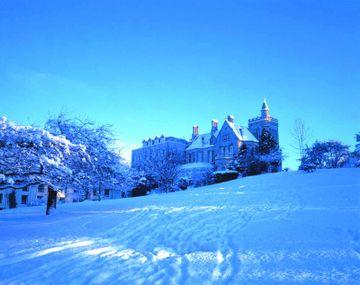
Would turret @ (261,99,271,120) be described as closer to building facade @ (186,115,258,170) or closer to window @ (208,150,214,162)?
building facade @ (186,115,258,170)

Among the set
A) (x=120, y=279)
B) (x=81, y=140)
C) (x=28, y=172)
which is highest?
(x=81, y=140)

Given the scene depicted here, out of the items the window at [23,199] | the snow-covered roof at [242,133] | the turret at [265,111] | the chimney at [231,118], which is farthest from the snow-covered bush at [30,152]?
the turret at [265,111]

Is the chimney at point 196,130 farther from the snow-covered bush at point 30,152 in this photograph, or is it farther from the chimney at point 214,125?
the snow-covered bush at point 30,152

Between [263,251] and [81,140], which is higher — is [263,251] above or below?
below

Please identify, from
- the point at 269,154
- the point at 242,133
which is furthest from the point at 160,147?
the point at 269,154

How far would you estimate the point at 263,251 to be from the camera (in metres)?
6.72

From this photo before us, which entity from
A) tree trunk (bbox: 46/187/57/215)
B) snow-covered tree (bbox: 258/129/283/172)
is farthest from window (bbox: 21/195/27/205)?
snow-covered tree (bbox: 258/129/283/172)

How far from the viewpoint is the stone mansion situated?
53188 mm

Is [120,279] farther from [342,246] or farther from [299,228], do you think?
[299,228]

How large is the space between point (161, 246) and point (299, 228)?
13.6 feet

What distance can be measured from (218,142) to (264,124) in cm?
1041

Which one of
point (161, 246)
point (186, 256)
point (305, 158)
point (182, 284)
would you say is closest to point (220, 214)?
point (161, 246)

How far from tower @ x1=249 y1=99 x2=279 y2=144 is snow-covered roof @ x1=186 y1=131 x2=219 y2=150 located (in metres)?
7.60

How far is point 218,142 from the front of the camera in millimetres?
56375
